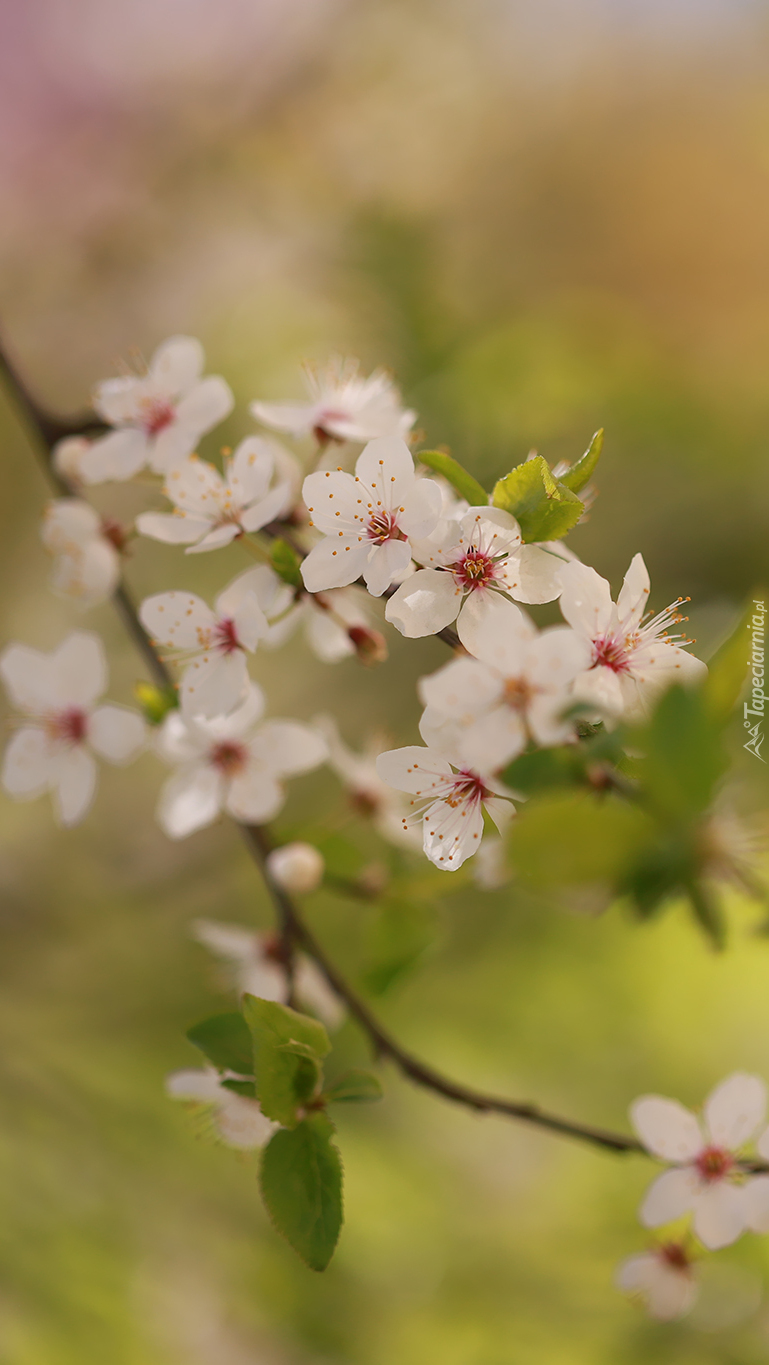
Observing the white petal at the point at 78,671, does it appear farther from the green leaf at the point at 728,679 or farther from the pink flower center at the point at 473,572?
the green leaf at the point at 728,679

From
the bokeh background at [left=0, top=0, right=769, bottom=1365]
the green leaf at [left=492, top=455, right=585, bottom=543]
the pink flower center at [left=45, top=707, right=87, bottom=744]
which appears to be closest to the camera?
the green leaf at [left=492, top=455, right=585, bottom=543]

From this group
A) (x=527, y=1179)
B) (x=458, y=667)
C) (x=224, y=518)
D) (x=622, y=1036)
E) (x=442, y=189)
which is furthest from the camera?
(x=442, y=189)

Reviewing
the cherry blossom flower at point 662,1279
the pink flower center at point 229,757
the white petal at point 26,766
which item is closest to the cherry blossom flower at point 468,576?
the pink flower center at point 229,757

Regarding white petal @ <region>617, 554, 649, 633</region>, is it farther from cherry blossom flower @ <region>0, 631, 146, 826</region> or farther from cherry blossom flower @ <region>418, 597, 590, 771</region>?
cherry blossom flower @ <region>0, 631, 146, 826</region>

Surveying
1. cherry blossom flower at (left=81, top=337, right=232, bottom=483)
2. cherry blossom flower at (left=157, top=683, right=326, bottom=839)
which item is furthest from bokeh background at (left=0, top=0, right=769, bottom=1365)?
cherry blossom flower at (left=81, top=337, right=232, bottom=483)

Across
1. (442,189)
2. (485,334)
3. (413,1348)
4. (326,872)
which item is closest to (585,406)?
(485,334)

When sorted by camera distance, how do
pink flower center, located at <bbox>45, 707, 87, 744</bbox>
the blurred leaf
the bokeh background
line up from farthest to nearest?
1. the bokeh background
2. pink flower center, located at <bbox>45, 707, 87, 744</bbox>
3. the blurred leaf

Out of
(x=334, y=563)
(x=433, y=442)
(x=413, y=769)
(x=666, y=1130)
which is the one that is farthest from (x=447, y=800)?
(x=433, y=442)

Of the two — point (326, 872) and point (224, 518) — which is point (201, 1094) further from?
point (224, 518)
